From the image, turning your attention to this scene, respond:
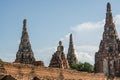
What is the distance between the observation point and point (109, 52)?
40125 mm

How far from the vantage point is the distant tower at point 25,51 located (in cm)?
4200

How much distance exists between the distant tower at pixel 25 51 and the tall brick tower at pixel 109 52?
28.7 feet

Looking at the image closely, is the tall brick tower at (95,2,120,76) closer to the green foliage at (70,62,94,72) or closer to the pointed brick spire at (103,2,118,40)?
the pointed brick spire at (103,2,118,40)

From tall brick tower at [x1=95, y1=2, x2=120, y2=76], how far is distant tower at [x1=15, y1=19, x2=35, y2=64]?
873cm

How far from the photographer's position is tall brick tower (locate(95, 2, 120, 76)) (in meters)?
39.2

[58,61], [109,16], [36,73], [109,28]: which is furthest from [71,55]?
[36,73]

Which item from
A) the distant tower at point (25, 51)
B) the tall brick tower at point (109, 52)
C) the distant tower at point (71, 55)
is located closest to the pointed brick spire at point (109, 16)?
the tall brick tower at point (109, 52)

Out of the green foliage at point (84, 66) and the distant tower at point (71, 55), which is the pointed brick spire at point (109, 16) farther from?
the distant tower at point (71, 55)

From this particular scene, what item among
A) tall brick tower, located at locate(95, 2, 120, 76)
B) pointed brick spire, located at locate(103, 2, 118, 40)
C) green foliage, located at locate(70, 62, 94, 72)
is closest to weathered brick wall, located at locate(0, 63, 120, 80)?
tall brick tower, located at locate(95, 2, 120, 76)

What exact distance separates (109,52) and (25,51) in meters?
11.1

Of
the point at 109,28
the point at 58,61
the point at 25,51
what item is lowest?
the point at 58,61

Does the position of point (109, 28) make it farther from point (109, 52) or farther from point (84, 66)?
point (84, 66)

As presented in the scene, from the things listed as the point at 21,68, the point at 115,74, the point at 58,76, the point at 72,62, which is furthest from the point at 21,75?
the point at 72,62

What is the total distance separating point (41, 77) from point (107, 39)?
20083 mm
